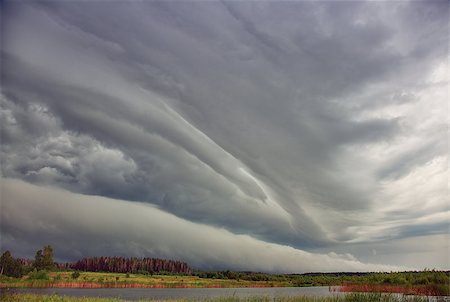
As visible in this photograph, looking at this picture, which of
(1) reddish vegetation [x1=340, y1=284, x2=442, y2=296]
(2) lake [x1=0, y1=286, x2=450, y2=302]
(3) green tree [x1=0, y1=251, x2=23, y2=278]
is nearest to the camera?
(2) lake [x1=0, y1=286, x2=450, y2=302]

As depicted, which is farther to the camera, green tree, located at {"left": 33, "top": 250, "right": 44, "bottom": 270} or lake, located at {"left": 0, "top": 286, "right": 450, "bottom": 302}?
green tree, located at {"left": 33, "top": 250, "right": 44, "bottom": 270}

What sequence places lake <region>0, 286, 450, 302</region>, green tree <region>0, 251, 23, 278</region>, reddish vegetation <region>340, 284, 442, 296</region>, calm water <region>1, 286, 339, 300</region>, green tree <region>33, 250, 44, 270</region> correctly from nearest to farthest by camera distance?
lake <region>0, 286, 450, 302</region> < reddish vegetation <region>340, 284, 442, 296</region> < calm water <region>1, 286, 339, 300</region> < green tree <region>0, 251, 23, 278</region> < green tree <region>33, 250, 44, 270</region>

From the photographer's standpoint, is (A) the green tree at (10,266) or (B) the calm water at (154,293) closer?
(B) the calm water at (154,293)

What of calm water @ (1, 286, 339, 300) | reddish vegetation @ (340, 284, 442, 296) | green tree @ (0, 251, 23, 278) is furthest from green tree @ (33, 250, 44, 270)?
reddish vegetation @ (340, 284, 442, 296)

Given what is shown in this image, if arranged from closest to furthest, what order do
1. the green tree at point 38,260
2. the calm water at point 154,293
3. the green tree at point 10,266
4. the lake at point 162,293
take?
the lake at point 162,293
the calm water at point 154,293
the green tree at point 10,266
the green tree at point 38,260

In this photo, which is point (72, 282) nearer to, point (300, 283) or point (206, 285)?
point (206, 285)

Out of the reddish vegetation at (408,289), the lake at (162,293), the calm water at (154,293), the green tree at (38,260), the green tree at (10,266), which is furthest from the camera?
the green tree at (38,260)

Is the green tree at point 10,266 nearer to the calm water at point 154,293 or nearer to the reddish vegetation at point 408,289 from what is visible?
the calm water at point 154,293

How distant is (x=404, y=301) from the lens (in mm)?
40406

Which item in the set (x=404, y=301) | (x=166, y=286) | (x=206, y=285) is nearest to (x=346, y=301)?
(x=404, y=301)

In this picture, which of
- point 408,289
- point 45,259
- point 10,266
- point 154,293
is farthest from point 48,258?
point 408,289

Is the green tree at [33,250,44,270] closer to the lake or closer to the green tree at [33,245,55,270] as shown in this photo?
the green tree at [33,245,55,270]

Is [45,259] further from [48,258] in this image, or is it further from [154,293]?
[154,293]

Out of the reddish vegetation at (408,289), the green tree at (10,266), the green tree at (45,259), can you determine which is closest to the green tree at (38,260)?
the green tree at (45,259)
